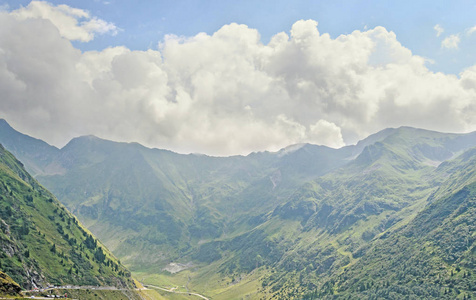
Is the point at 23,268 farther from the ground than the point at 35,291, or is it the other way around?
the point at 23,268

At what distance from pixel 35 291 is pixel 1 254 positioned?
33956 mm

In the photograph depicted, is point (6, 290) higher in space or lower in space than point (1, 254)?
lower

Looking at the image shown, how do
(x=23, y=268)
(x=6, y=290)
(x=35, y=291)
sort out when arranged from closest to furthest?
(x=6, y=290) → (x=35, y=291) → (x=23, y=268)

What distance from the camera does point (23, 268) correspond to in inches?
7859

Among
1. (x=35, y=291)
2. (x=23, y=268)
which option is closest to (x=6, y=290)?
(x=35, y=291)

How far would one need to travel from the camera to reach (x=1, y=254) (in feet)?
645

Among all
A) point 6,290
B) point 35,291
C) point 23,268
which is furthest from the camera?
point 23,268

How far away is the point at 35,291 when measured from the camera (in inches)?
7362

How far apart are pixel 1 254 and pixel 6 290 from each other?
332 ft

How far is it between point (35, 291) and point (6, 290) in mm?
84138

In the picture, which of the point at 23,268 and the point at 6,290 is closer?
the point at 6,290

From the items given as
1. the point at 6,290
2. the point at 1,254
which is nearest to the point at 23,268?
the point at 1,254

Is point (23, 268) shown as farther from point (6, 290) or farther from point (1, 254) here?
point (6, 290)

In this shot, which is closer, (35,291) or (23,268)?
(35,291)
